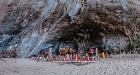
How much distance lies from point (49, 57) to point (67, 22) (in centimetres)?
168

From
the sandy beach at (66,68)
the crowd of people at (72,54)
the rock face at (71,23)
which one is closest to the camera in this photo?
the sandy beach at (66,68)

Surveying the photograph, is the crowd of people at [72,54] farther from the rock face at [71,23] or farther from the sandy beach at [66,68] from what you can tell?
the sandy beach at [66,68]

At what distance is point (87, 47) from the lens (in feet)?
36.5

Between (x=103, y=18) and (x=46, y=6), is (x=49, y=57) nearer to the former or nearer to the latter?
(x=46, y=6)

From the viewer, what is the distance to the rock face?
32.4 ft

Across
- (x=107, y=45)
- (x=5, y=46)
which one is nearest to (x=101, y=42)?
(x=107, y=45)

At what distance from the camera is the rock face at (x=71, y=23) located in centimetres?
989

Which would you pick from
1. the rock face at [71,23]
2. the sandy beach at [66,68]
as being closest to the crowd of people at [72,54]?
the rock face at [71,23]

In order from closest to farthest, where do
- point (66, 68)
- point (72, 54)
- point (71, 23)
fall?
point (66, 68), point (71, 23), point (72, 54)

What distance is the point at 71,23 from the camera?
10367 mm

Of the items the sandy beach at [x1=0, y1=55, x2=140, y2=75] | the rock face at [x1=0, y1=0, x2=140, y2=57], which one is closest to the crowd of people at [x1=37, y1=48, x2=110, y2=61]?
the rock face at [x1=0, y1=0, x2=140, y2=57]

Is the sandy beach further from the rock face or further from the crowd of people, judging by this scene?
the rock face

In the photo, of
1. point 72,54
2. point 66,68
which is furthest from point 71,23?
point 66,68

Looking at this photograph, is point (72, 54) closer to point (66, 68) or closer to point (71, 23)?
point (71, 23)
